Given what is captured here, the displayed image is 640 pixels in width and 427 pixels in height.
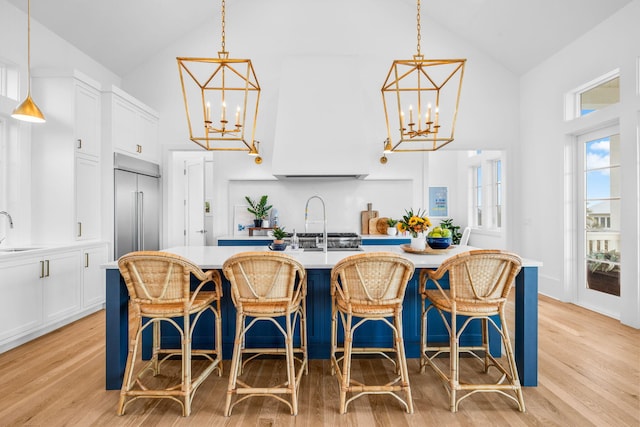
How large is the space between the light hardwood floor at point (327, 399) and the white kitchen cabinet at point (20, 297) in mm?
228

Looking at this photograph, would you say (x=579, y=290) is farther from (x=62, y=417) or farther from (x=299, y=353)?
(x=62, y=417)

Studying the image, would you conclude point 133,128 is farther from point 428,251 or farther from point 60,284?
point 428,251

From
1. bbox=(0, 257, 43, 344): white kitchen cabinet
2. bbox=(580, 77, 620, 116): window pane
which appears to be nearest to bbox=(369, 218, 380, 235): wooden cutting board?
bbox=(580, 77, 620, 116): window pane

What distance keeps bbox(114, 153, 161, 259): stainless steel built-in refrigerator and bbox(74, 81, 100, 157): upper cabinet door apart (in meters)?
0.31

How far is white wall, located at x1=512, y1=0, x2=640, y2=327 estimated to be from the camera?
373 centimetres

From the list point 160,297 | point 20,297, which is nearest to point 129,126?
point 20,297

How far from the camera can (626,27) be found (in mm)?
3779

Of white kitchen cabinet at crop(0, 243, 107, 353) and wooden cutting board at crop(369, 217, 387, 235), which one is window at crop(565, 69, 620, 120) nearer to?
wooden cutting board at crop(369, 217, 387, 235)

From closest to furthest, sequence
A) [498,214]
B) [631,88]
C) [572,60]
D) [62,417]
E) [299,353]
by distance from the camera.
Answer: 1. [62,417]
2. [299,353]
3. [631,88]
4. [572,60]
5. [498,214]

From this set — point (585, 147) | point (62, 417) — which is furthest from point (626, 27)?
point (62, 417)

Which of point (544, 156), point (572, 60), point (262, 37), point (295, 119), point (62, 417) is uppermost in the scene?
point (262, 37)

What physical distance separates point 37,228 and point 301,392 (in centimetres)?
346

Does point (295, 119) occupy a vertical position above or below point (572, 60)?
below

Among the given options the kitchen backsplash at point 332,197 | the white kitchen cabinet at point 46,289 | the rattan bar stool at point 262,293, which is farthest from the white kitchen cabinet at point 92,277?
the rattan bar stool at point 262,293
